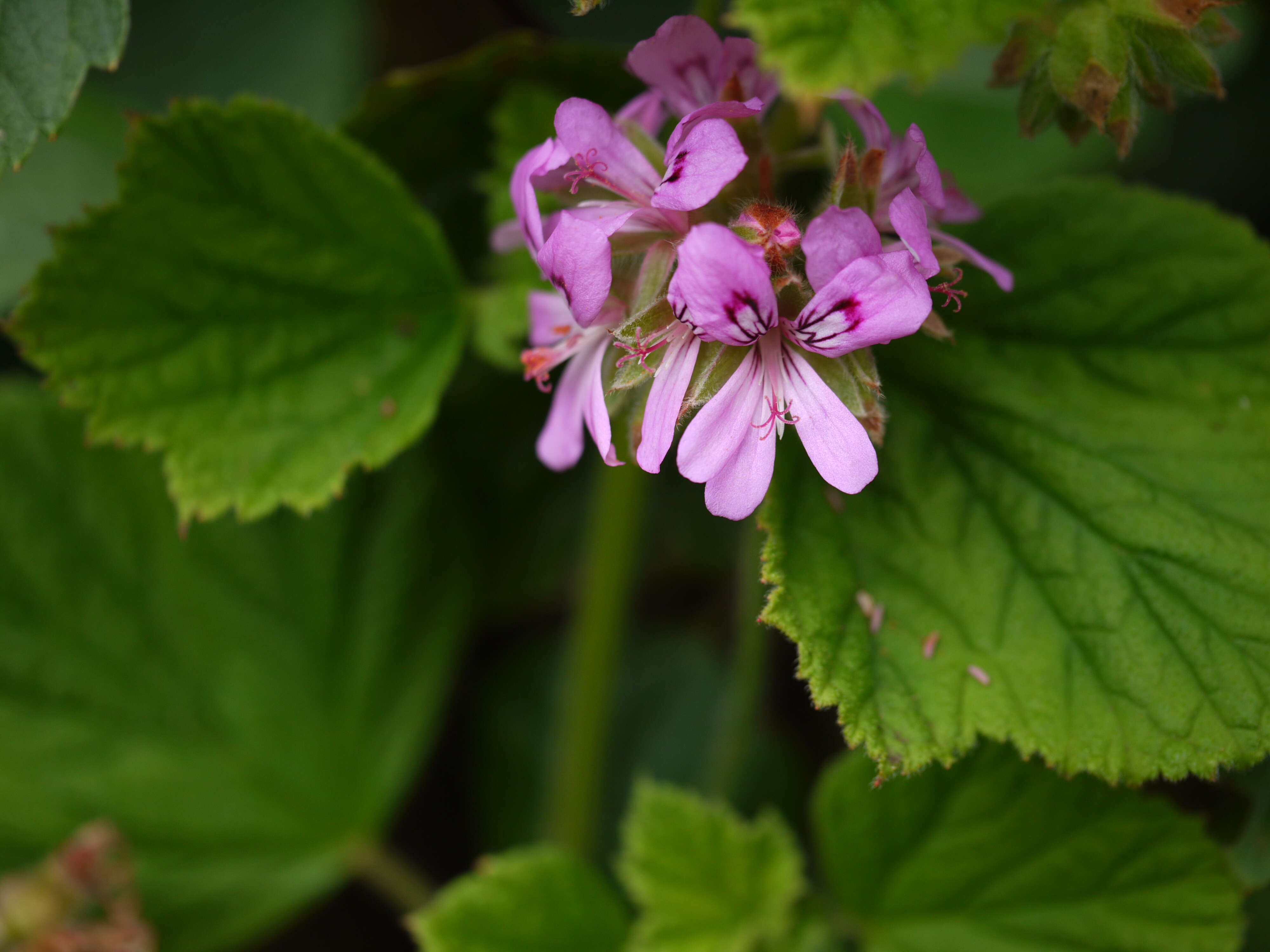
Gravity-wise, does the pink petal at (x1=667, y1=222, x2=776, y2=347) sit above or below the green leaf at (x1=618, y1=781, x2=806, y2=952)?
above

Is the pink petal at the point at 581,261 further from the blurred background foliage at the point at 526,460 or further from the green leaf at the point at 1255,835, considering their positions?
the green leaf at the point at 1255,835

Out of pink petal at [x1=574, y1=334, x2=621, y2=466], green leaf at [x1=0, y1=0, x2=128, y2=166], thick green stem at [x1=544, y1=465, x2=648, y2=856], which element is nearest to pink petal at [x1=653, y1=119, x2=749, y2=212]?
pink petal at [x1=574, y1=334, x2=621, y2=466]

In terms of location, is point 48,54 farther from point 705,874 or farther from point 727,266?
point 705,874

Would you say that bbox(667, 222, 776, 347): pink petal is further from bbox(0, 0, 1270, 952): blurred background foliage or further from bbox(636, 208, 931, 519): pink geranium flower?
bbox(0, 0, 1270, 952): blurred background foliage

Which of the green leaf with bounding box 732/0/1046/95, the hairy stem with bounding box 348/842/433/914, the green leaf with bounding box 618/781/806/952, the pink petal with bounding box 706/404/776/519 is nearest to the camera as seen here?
the green leaf with bounding box 732/0/1046/95

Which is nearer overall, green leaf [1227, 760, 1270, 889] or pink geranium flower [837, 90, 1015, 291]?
pink geranium flower [837, 90, 1015, 291]

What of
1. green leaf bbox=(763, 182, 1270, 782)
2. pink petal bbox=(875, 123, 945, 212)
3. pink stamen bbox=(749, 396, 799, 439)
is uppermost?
pink petal bbox=(875, 123, 945, 212)

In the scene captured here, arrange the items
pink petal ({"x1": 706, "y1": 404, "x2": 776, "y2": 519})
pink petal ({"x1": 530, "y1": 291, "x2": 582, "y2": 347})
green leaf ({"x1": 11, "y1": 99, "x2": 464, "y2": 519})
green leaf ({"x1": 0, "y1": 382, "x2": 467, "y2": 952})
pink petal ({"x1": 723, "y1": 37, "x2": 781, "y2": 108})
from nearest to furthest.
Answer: pink petal ({"x1": 706, "y1": 404, "x2": 776, "y2": 519}) → pink petal ({"x1": 723, "y1": 37, "x2": 781, "y2": 108}) → pink petal ({"x1": 530, "y1": 291, "x2": 582, "y2": 347}) → green leaf ({"x1": 11, "y1": 99, "x2": 464, "y2": 519}) → green leaf ({"x1": 0, "y1": 382, "x2": 467, "y2": 952})
